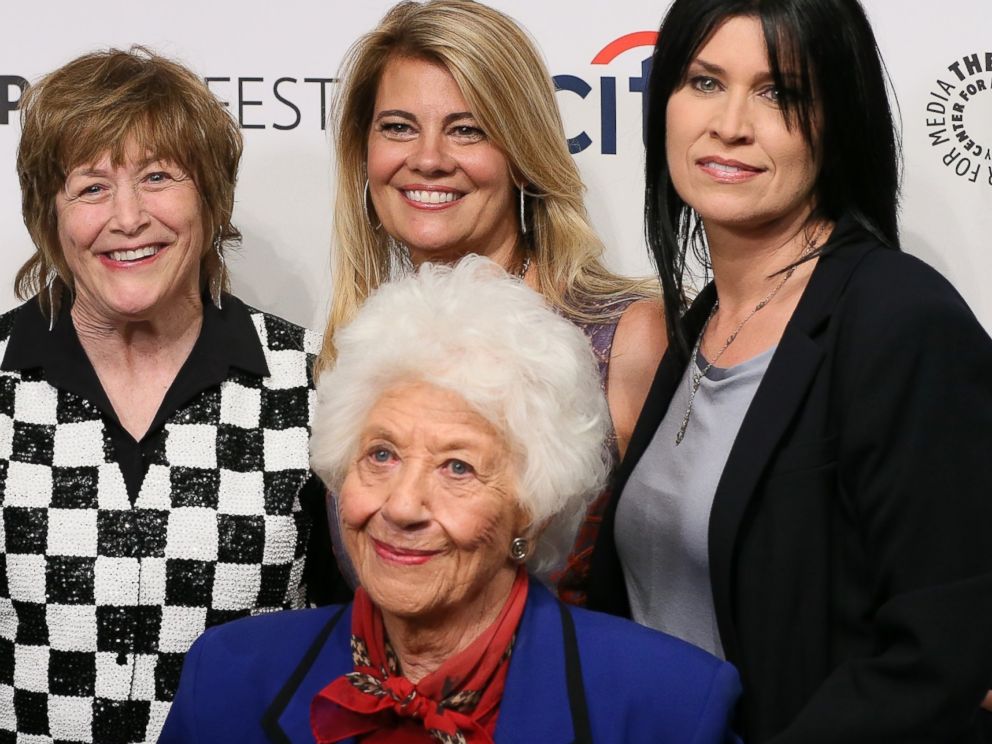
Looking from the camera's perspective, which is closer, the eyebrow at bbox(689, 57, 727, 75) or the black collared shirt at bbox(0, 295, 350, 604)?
the eyebrow at bbox(689, 57, 727, 75)

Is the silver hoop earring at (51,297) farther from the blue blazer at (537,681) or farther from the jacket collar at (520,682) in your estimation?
the jacket collar at (520,682)

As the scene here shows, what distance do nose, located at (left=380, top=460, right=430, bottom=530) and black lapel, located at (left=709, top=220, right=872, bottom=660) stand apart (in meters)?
0.44

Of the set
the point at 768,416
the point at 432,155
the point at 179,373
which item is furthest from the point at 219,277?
the point at 768,416

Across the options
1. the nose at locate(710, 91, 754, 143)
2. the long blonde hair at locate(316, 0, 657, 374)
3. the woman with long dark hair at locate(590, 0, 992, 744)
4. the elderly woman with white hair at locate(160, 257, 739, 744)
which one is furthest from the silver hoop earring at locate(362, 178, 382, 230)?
the nose at locate(710, 91, 754, 143)

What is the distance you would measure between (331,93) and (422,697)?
175 centimetres

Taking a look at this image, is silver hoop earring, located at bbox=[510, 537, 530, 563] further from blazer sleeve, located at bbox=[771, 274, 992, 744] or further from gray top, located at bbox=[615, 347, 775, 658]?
blazer sleeve, located at bbox=[771, 274, 992, 744]

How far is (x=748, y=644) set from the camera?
2.01 meters

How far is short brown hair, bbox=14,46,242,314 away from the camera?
95.0 inches

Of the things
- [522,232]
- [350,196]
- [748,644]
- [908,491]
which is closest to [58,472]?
[350,196]

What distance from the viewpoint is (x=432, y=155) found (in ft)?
8.63

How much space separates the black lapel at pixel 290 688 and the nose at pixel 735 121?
3.02 ft

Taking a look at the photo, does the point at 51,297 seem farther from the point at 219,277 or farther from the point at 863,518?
the point at 863,518

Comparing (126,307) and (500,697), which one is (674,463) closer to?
(500,697)

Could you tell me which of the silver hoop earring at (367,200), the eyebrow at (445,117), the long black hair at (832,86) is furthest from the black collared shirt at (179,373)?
the long black hair at (832,86)
